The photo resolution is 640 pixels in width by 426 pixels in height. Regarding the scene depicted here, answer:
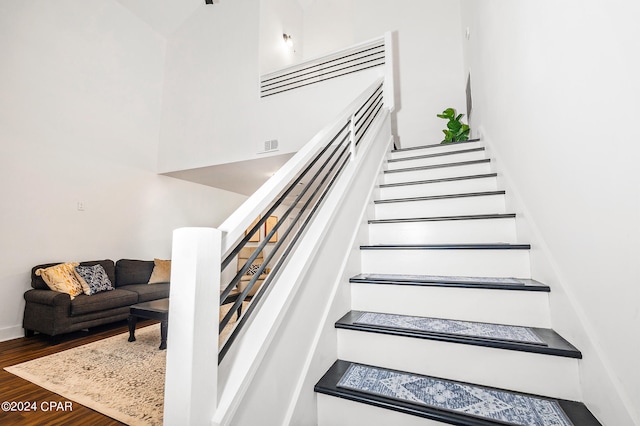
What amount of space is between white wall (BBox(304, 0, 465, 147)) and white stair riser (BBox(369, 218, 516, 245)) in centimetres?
342

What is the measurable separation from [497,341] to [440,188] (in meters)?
1.43

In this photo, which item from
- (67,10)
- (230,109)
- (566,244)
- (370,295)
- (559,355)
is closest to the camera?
(559,355)

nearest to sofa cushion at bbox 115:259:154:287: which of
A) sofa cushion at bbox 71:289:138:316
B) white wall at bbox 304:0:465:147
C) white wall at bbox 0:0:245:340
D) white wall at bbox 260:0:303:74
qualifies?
white wall at bbox 0:0:245:340

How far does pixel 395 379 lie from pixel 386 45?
365 cm

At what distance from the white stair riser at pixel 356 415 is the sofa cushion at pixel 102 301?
3.27 meters

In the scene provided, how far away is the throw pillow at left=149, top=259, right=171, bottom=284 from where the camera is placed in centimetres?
440

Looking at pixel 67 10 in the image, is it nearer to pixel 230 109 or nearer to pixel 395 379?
pixel 230 109

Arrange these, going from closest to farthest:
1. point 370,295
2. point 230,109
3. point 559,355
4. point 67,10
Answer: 1. point 559,355
2. point 370,295
3. point 67,10
4. point 230,109

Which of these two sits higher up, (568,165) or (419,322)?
(568,165)

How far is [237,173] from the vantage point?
15.8 ft

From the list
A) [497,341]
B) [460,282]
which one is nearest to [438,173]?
[460,282]

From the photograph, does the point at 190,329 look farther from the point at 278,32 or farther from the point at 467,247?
the point at 278,32

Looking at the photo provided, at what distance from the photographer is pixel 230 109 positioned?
14.3ft

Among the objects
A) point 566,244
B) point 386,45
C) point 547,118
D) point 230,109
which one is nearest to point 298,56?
point 230,109
